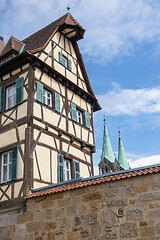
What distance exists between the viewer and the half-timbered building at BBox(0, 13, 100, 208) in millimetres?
13086

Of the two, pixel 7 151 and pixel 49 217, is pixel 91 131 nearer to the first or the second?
pixel 7 151

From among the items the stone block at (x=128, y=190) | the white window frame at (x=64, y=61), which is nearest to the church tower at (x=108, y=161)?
the white window frame at (x=64, y=61)

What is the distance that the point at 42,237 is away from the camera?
1130 cm

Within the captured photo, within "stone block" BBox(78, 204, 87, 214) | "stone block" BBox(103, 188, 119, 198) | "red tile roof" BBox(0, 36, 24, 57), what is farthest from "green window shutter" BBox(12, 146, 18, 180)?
"red tile roof" BBox(0, 36, 24, 57)

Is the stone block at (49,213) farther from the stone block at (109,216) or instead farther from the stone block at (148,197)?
the stone block at (148,197)

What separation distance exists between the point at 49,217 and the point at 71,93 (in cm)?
751

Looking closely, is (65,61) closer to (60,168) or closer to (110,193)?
(60,168)

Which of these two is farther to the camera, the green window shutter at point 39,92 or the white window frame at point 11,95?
the white window frame at point 11,95

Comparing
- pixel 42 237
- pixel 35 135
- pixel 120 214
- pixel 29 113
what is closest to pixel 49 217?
pixel 42 237

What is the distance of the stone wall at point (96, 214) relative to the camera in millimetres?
9665

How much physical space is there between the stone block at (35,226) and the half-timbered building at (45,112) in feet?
3.58

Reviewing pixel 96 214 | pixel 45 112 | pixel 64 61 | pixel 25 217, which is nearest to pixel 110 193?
pixel 96 214

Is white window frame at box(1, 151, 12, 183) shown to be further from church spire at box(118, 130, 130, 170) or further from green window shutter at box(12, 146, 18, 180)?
church spire at box(118, 130, 130, 170)

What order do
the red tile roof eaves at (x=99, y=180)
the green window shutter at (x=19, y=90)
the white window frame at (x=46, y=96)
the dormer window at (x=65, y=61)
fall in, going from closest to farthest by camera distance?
the red tile roof eaves at (x=99, y=180) → the green window shutter at (x=19, y=90) → the white window frame at (x=46, y=96) → the dormer window at (x=65, y=61)
